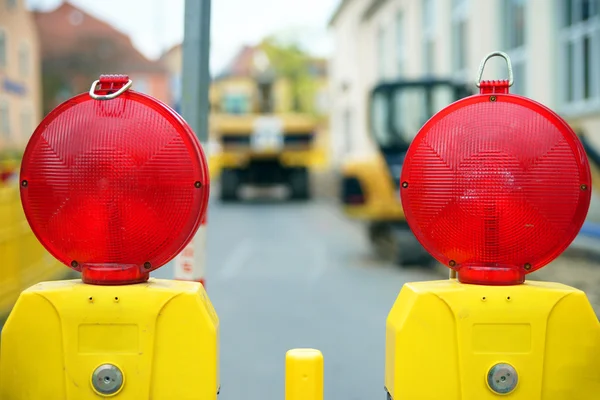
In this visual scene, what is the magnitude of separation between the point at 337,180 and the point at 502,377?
2708cm

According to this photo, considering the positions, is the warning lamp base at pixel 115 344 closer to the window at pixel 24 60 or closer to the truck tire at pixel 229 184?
the window at pixel 24 60

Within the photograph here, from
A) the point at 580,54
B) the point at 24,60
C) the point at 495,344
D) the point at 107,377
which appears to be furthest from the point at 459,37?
the point at 107,377

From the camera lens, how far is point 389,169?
34.9ft

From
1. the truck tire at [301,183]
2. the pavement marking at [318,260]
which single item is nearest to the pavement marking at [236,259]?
Answer: the pavement marking at [318,260]

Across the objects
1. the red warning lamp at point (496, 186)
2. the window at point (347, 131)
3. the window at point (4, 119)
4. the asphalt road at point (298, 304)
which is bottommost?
the asphalt road at point (298, 304)

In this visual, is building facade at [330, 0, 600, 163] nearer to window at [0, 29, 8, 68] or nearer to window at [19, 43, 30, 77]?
window at [0, 29, 8, 68]

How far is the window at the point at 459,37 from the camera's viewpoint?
18788mm

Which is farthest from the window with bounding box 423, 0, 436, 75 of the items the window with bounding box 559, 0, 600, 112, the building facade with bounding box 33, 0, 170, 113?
the building facade with bounding box 33, 0, 170, 113

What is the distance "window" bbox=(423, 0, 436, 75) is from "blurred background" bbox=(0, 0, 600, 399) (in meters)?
Result: 0.08

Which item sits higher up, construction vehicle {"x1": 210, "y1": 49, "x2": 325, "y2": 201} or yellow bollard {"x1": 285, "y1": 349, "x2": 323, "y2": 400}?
construction vehicle {"x1": 210, "y1": 49, "x2": 325, "y2": 201}

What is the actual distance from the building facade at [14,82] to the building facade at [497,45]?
600cm

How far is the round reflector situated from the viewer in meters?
2.49

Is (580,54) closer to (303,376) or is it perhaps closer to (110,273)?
(303,376)

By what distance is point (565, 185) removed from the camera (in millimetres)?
2490
